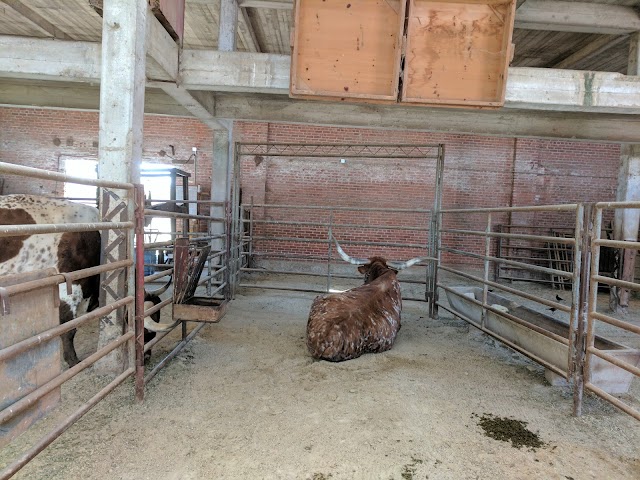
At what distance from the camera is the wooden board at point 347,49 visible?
3.61m

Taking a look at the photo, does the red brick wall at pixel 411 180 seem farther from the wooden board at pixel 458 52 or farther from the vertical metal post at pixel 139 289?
the vertical metal post at pixel 139 289

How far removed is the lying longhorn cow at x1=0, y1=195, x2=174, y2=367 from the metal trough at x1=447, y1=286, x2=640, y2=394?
3.02 m

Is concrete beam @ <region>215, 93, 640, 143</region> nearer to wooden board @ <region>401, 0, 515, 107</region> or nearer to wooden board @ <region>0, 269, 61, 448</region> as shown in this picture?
wooden board @ <region>401, 0, 515, 107</region>

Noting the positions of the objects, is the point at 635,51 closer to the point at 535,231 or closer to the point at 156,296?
the point at 535,231

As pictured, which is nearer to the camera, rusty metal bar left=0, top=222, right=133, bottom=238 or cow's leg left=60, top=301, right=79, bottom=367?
rusty metal bar left=0, top=222, right=133, bottom=238

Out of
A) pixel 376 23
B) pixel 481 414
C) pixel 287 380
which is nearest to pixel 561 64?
pixel 376 23

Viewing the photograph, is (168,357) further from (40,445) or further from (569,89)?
(569,89)

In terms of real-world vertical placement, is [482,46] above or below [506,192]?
above

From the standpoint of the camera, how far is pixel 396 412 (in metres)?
2.52

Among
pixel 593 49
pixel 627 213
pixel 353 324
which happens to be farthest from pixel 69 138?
pixel 627 213

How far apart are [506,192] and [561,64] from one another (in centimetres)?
289

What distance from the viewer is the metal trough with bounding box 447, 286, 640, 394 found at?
2617mm

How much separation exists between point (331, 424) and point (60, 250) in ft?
7.91

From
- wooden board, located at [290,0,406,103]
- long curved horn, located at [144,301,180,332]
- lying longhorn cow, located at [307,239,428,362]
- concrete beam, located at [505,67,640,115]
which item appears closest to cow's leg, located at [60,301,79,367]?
long curved horn, located at [144,301,180,332]
